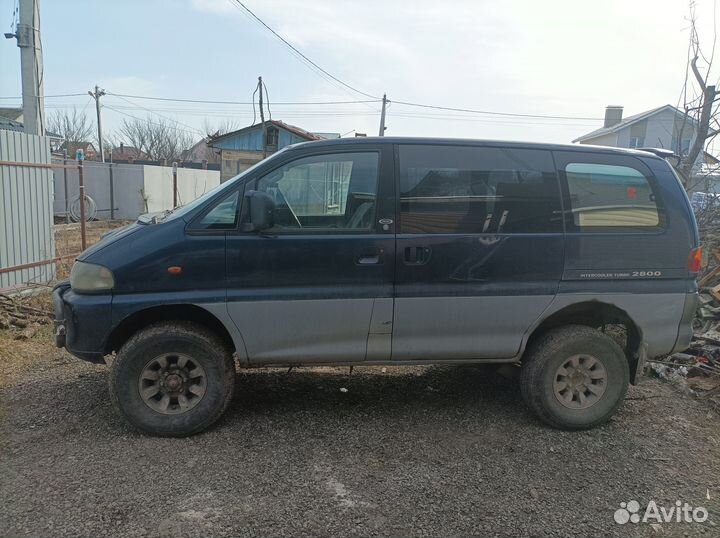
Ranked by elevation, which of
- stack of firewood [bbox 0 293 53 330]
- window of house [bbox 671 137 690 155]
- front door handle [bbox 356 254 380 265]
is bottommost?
stack of firewood [bbox 0 293 53 330]

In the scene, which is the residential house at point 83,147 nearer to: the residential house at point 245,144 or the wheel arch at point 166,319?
the residential house at point 245,144

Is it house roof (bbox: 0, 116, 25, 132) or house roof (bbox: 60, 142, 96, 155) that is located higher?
house roof (bbox: 60, 142, 96, 155)

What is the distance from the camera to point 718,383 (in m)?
4.88

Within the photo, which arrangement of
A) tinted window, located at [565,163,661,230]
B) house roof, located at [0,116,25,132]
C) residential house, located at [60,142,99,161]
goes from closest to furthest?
tinted window, located at [565,163,661,230]
house roof, located at [0,116,25,132]
residential house, located at [60,142,99,161]

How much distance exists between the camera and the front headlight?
3.52m

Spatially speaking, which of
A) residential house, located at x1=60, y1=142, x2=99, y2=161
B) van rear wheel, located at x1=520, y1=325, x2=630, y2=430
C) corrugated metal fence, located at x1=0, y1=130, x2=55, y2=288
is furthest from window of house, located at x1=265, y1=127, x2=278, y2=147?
residential house, located at x1=60, y1=142, x2=99, y2=161

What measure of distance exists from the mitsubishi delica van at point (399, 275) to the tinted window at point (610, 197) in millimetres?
11

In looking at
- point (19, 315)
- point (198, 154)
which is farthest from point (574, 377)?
point (198, 154)

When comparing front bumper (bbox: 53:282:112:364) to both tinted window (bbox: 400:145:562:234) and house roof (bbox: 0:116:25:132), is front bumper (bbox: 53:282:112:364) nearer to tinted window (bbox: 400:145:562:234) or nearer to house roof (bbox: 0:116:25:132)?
tinted window (bbox: 400:145:562:234)

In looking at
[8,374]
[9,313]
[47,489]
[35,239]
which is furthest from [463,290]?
[35,239]

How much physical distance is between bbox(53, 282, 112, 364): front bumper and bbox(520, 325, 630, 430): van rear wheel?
10.1 ft

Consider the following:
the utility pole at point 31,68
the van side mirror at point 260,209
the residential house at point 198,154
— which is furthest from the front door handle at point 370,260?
the residential house at point 198,154

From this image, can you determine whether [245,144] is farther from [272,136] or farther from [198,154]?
[198,154]

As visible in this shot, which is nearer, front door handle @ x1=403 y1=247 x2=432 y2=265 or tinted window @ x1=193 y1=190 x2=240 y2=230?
tinted window @ x1=193 y1=190 x2=240 y2=230
